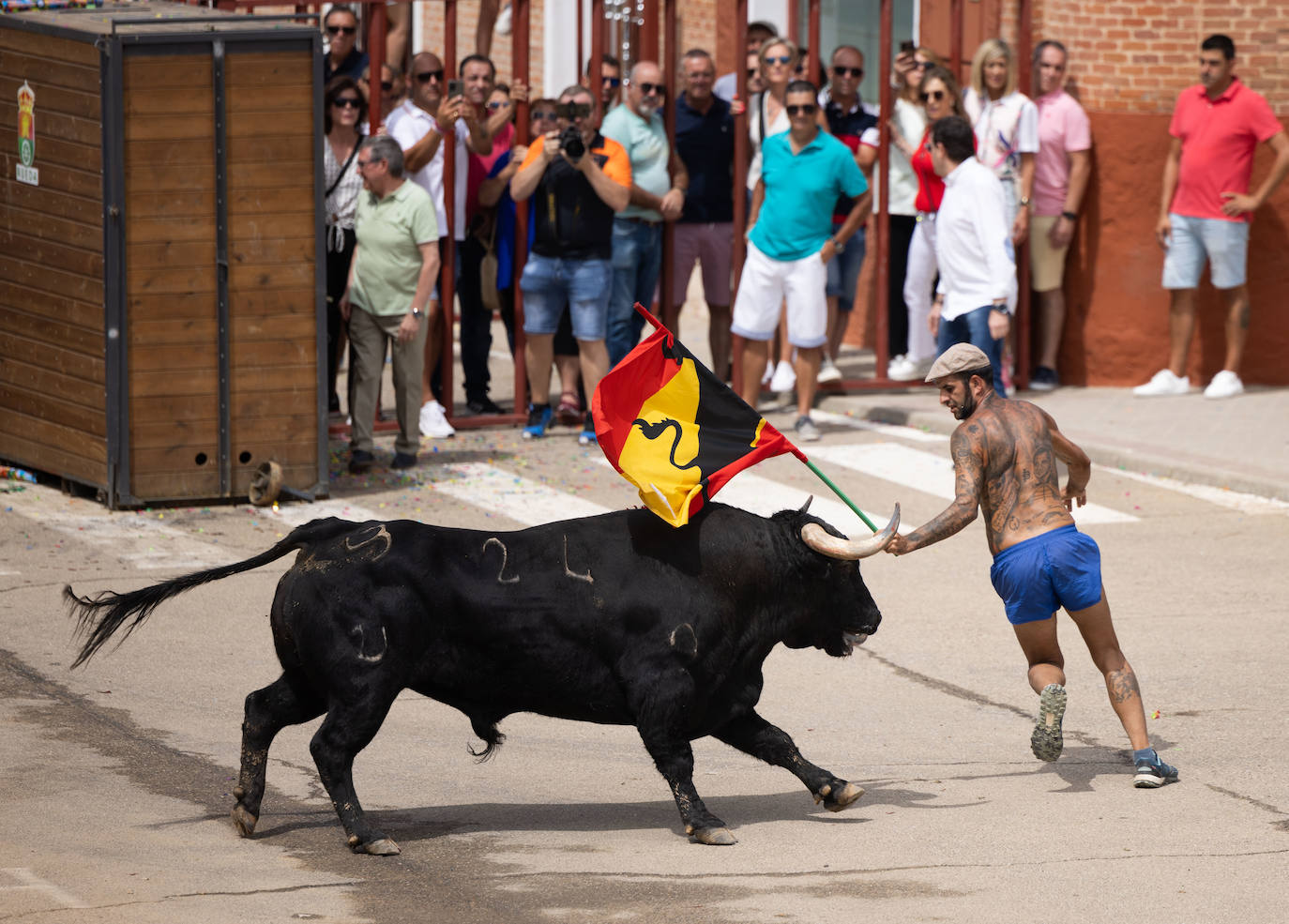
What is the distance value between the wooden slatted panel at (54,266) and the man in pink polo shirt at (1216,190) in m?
8.31

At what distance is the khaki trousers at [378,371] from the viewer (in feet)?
42.4

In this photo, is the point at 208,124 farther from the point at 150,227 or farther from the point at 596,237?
the point at 596,237

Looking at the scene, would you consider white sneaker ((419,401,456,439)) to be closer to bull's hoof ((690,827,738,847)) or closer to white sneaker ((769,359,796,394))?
white sneaker ((769,359,796,394))

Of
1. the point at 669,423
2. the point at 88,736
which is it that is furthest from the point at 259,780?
the point at 669,423

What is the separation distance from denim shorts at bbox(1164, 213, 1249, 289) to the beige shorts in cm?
89

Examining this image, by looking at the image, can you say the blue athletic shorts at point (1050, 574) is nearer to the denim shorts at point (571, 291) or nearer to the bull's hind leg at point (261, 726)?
the bull's hind leg at point (261, 726)

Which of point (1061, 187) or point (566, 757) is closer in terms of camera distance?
point (566, 757)

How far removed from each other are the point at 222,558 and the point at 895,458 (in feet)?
16.5

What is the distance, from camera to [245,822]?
6.79 metres

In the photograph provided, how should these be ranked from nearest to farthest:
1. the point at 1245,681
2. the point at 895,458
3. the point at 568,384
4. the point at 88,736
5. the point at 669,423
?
1. the point at 669,423
2. the point at 88,736
3. the point at 1245,681
4. the point at 895,458
5. the point at 568,384

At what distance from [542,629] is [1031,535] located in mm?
2024

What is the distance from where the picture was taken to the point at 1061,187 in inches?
Result: 632

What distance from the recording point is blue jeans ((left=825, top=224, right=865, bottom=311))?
1563 centimetres

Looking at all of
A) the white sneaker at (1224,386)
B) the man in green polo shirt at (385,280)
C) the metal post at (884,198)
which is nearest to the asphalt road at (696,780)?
the man in green polo shirt at (385,280)
